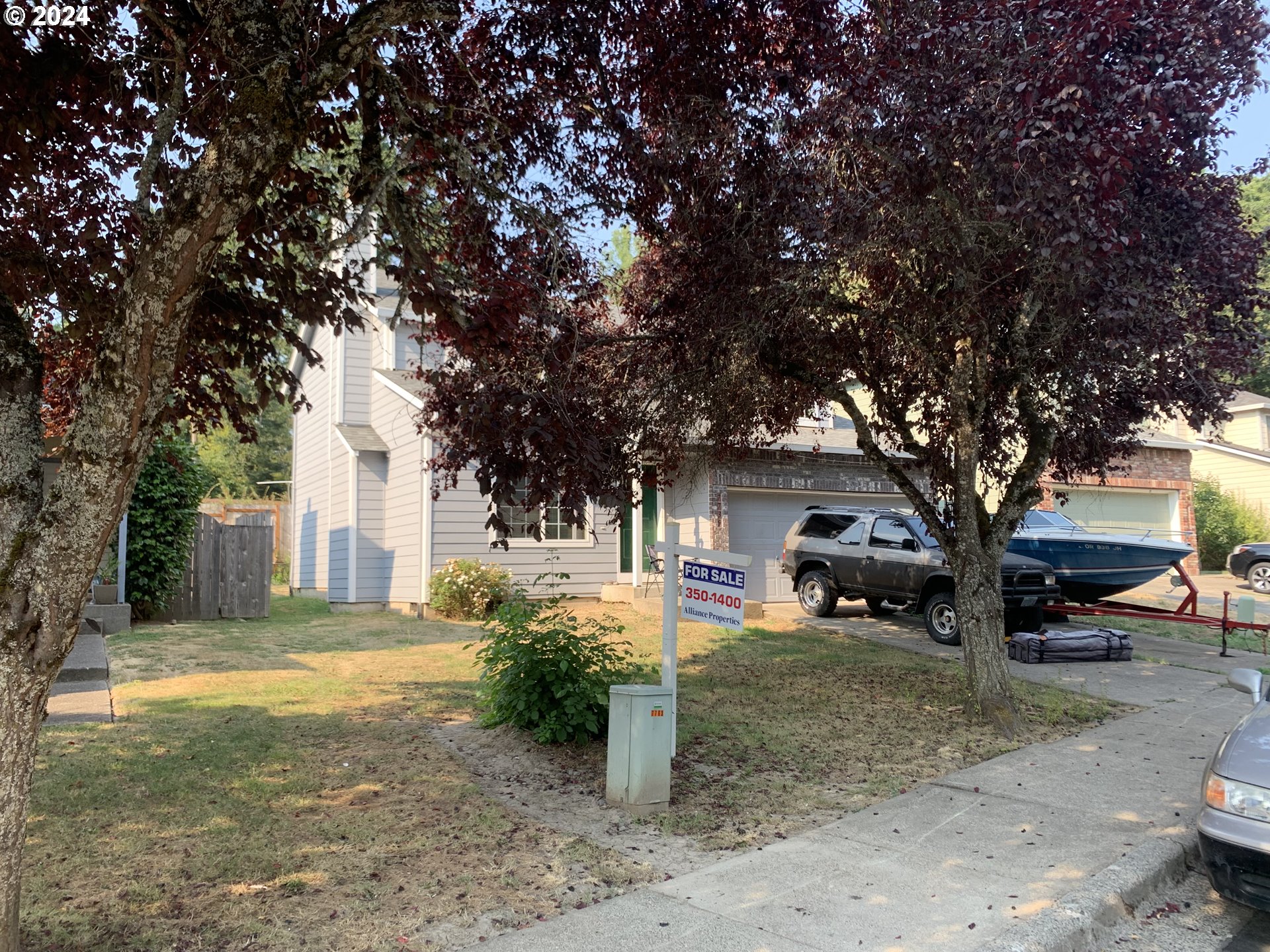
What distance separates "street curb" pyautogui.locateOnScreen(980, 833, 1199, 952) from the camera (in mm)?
3744

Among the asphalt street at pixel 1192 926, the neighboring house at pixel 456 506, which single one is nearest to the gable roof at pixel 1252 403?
the neighboring house at pixel 456 506

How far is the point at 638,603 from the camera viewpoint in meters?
14.5

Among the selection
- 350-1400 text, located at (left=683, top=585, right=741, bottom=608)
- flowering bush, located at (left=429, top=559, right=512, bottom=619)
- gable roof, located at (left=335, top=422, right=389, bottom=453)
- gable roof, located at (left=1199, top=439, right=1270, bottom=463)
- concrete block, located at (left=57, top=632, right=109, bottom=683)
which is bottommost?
concrete block, located at (left=57, top=632, right=109, bottom=683)

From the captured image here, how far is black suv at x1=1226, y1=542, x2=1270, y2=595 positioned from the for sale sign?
19522 millimetres

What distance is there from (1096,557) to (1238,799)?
412 inches

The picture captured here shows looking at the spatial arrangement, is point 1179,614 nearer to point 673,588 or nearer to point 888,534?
point 888,534

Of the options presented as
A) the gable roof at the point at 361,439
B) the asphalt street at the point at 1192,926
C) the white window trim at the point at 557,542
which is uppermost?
the gable roof at the point at 361,439

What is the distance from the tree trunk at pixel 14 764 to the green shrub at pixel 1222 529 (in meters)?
28.4

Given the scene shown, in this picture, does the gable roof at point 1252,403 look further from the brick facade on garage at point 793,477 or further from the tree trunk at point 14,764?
the tree trunk at point 14,764

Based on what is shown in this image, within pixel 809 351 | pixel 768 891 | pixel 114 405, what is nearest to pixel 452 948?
pixel 768 891

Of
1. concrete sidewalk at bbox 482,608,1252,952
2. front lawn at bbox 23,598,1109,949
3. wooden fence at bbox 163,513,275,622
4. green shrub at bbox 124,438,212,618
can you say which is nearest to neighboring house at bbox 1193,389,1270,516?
front lawn at bbox 23,598,1109,949

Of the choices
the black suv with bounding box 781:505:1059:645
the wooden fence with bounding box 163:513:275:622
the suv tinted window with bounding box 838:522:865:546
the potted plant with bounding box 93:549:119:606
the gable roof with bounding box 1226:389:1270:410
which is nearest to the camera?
the black suv with bounding box 781:505:1059:645

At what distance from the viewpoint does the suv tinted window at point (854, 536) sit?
13.8 meters

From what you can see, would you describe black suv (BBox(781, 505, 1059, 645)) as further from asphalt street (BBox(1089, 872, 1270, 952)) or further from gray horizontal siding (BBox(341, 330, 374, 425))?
gray horizontal siding (BBox(341, 330, 374, 425))
